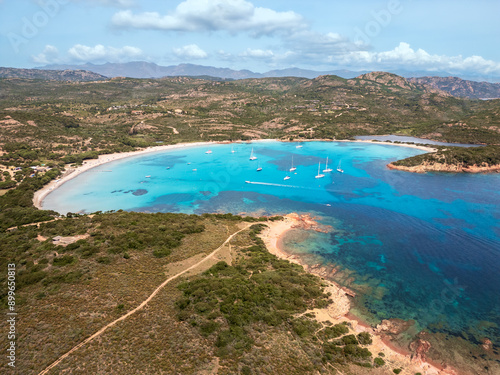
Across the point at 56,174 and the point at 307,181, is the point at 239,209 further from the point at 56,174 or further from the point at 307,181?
the point at 56,174

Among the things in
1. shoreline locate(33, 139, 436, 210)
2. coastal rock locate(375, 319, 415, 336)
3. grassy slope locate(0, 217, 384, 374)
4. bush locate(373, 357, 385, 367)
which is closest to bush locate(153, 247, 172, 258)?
grassy slope locate(0, 217, 384, 374)

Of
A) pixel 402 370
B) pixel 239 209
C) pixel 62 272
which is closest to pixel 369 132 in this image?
pixel 239 209

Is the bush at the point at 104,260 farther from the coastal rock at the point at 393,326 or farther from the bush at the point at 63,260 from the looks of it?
the coastal rock at the point at 393,326

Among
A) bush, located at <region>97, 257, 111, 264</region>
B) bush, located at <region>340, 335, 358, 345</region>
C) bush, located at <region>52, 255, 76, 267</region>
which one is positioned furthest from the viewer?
bush, located at <region>97, 257, 111, 264</region>

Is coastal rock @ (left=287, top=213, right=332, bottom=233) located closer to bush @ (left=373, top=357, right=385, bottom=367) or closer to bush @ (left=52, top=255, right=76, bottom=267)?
bush @ (left=373, top=357, right=385, bottom=367)

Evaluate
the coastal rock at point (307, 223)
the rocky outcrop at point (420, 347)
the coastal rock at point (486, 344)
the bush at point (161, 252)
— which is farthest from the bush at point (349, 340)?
the coastal rock at point (307, 223)
